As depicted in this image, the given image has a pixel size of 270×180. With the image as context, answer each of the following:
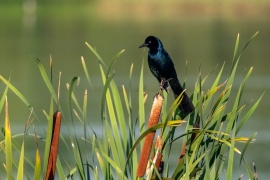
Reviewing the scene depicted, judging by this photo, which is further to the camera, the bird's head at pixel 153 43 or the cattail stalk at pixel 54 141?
the bird's head at pixel 153 43

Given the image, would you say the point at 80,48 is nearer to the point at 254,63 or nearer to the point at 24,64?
the point at 24,64

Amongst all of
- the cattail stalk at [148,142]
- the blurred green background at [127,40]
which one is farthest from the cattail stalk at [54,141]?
the blurred green background at [127,40]

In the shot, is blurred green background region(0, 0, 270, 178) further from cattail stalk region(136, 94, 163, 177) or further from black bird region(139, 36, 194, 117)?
cattail stalk region(136, 94, 163, 177)

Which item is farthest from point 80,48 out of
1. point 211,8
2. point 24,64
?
point 211,8

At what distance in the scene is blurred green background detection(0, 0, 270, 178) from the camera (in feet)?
45.5

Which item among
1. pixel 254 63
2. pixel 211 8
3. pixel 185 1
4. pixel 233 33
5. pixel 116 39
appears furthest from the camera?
pixel 211 8

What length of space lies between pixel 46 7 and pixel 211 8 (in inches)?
302

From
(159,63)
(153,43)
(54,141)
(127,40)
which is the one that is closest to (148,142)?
(54,141)

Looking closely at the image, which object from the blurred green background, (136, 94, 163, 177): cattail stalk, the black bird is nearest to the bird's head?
the black bird

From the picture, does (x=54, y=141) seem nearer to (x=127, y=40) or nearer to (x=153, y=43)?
(x=153, y=43)

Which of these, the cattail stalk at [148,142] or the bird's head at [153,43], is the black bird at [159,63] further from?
the cattail stalk at [148,142]

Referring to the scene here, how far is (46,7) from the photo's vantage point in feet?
135

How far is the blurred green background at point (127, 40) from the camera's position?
45.5ft

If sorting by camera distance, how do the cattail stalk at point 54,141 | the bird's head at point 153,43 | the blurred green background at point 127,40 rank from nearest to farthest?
1. the cattail stalk at point 54,141
2. the bird's head at point 153,43
3. the blurred green background at point 127,40
